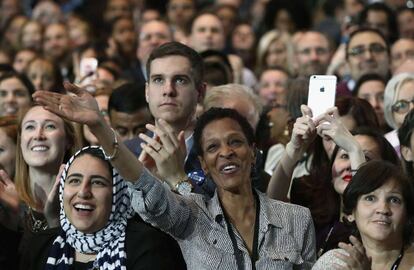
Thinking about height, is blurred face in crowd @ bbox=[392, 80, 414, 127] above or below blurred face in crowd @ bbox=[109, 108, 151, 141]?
above

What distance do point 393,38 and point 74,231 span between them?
6.29m

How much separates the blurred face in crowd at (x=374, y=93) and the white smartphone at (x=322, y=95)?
2475mm

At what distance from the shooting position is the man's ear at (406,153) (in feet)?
22.9

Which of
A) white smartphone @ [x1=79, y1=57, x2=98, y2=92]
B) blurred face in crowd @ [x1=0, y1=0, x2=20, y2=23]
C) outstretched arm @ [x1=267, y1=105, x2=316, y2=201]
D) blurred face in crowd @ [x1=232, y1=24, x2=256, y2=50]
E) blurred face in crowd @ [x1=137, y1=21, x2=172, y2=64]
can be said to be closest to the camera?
outstretched arm @ [x1=267, y1=105, x2=316, y2=201]

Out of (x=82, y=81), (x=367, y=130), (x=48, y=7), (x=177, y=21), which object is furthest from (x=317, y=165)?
(x=48, y=7)

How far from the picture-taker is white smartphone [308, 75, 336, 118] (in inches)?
260

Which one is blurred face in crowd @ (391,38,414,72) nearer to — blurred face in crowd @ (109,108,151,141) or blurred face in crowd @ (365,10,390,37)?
blurred face in crowd @ (365,10,390,37)

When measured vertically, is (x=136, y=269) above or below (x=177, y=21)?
below

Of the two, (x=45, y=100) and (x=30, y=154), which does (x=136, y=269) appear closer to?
(x=45, y=100)

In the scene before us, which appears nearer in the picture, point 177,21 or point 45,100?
point 45,100

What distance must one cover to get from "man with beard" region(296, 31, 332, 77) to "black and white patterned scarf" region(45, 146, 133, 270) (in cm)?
501

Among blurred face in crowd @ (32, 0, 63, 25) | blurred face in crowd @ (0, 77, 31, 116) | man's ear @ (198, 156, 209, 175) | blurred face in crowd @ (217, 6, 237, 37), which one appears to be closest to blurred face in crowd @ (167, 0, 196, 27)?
blurred face in crowd @ (217, 6, 237, 37)

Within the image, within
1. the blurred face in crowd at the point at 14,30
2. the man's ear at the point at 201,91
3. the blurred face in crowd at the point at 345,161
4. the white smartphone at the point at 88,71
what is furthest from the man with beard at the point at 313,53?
the blurred face in crowd at the point at 345,161

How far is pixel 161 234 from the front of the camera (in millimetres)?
6273
